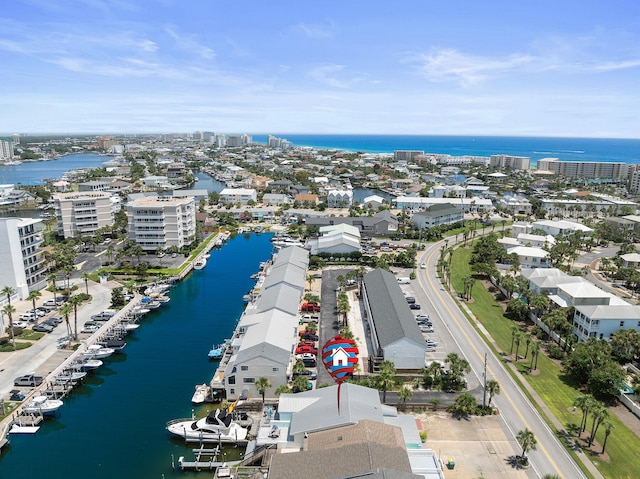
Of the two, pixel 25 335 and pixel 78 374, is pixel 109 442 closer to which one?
pixel 78 374

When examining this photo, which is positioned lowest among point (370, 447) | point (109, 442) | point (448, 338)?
point (109, 442)

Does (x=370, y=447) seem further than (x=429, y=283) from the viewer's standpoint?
No

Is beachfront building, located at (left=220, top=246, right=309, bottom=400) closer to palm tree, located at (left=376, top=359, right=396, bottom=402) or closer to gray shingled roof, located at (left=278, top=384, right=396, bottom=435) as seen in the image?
gray shingled roof, located at (left=278, top=384, right=396, bottom=435)

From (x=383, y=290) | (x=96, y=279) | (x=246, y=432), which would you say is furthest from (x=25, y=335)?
(x=383, y=290)

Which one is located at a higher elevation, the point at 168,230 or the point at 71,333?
the point at 168,230

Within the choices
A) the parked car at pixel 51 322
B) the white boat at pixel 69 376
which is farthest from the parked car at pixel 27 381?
the parked car at pixel 51 322

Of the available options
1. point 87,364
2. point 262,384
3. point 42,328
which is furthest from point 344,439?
point 42,328

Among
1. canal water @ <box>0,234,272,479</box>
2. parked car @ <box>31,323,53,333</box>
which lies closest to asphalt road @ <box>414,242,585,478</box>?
canal water @ <box>0,234,272,479</box>
